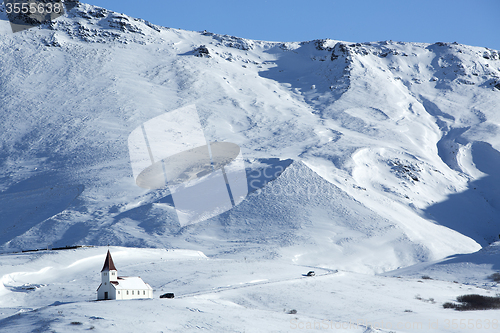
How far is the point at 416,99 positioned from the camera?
116 m

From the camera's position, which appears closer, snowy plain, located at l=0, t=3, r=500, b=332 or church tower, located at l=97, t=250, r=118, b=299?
church tower, located at l=97, t=250, r=118, b=299

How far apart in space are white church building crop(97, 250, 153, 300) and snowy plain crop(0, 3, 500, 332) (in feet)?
7.59

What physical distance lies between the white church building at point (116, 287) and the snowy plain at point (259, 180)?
231 centimetres

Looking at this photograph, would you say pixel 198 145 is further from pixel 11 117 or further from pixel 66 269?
pixel 66 269

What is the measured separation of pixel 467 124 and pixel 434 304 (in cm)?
8297

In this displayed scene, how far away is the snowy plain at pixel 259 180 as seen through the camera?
32031mm

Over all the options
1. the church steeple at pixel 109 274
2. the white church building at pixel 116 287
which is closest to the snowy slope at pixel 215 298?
the white church building at pixel 116 287

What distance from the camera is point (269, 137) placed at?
3420 inches

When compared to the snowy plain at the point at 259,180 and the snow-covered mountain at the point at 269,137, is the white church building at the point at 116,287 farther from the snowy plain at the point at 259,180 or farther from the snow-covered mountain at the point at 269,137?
the snow-covered mountain at the point at 269,137

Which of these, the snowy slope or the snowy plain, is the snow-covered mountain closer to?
the snowy plain

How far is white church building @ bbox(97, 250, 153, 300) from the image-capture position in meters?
31.0

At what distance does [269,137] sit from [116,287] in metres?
59.0

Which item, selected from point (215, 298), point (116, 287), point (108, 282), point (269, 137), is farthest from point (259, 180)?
point (116, 287)

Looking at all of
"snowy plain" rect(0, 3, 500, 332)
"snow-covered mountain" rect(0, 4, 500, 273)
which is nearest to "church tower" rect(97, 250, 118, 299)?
"snowy plain" rect(0, 3, 500, 332)
